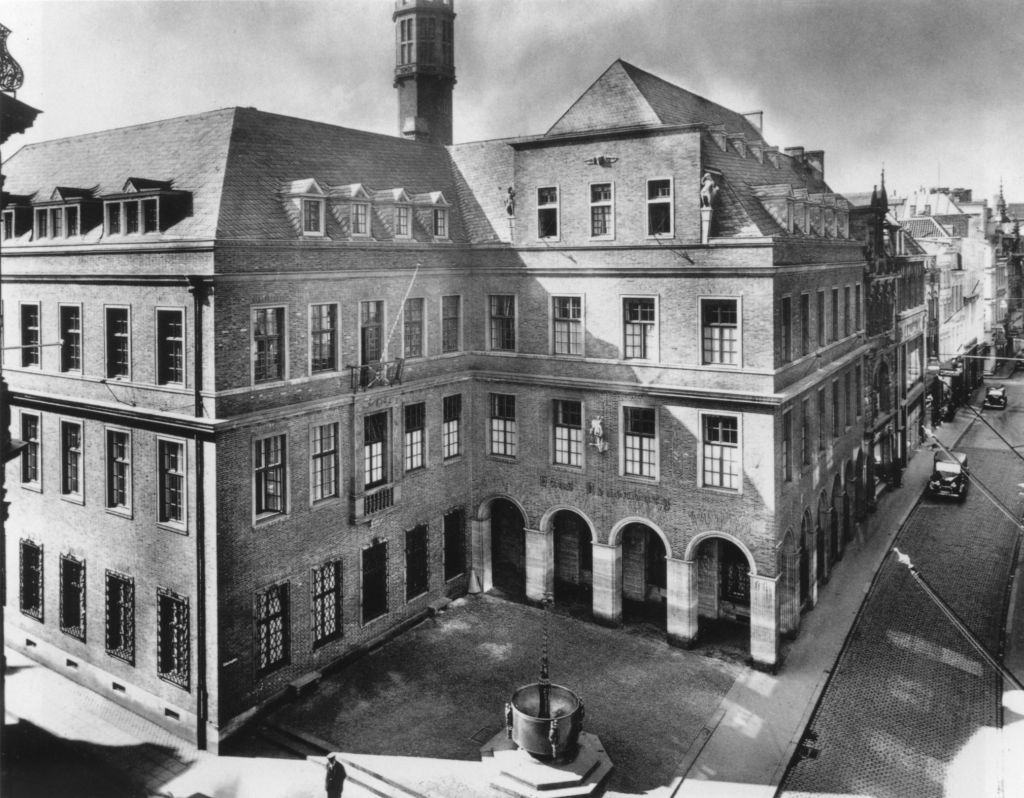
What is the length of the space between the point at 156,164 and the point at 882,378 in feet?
124

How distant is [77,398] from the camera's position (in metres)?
27.5

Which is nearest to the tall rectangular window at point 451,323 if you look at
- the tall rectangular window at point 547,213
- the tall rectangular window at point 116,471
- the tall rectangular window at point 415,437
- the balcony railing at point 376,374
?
the tall rectangular window at point 415,437

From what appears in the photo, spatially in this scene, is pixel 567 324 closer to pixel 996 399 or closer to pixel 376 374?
pixel 376 374

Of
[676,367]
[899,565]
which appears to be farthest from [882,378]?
[676,367]

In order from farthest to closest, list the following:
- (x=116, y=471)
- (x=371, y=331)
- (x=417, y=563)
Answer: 1. (x=417, y=563)
2. (x=371, y=331)
3. (x=116, y=471)

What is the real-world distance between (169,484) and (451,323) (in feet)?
41.3

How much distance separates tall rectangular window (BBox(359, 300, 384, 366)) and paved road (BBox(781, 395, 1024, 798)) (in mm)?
18166

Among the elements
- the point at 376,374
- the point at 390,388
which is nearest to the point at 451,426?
the point at 390,388

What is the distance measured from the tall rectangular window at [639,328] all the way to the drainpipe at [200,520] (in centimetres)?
1442

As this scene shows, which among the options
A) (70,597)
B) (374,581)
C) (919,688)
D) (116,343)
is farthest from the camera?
(374,581)

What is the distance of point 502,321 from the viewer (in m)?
34.1

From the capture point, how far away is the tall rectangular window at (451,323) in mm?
33344

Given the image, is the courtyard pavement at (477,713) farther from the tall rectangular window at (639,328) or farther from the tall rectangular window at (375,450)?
the tall rectangular window at (639,328)

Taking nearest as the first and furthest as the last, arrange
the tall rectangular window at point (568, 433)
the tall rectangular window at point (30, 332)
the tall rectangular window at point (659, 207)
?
the tall rectangular window at point (30, 332) → the tall rectangular window at point (659, 207) → the tall rectangular window at point (568, 433)
